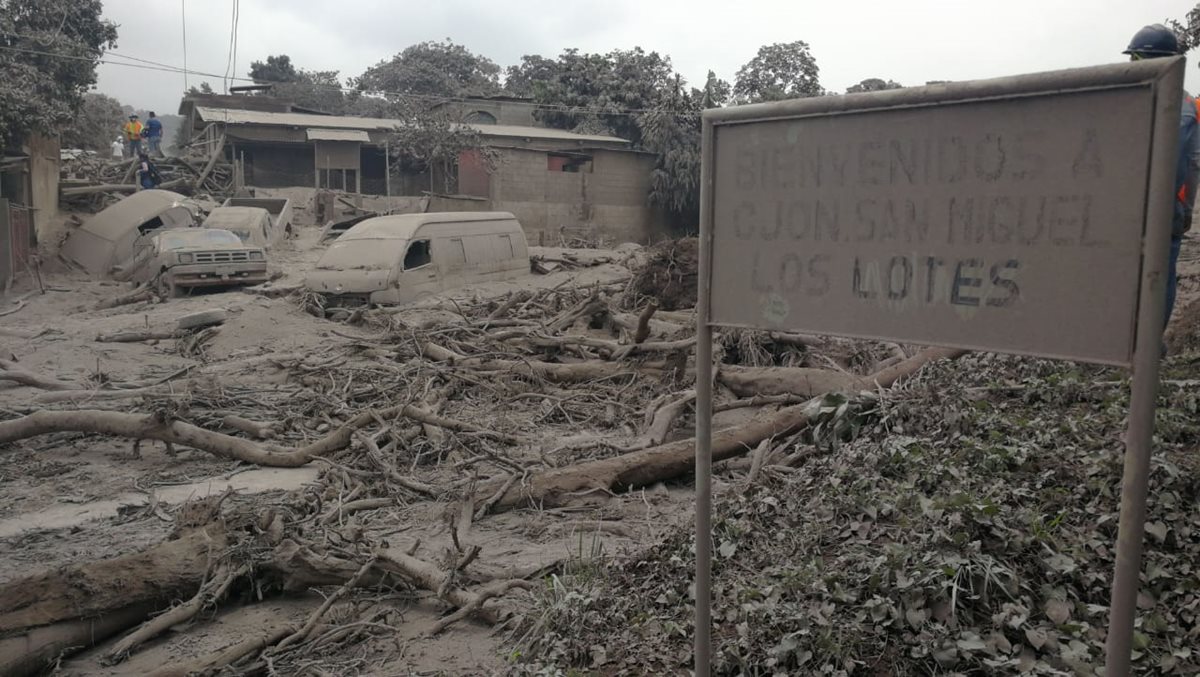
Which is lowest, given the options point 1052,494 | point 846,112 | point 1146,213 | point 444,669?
point 444,669

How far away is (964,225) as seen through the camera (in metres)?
2.29

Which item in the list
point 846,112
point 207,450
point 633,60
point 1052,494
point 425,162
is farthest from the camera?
point 633,60

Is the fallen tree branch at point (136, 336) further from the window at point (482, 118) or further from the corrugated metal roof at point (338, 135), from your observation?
the window at point (482, 118)

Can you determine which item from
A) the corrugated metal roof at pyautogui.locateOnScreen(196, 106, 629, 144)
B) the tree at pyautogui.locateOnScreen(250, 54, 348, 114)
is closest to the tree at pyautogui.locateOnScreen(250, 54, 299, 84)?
the tree at pyautogui.locateOnScreen(250, 54, 348, 114)

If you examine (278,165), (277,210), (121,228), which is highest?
(278,165)

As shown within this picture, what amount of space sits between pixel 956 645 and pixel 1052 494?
1.12 m

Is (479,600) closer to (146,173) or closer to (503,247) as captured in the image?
(503,247)

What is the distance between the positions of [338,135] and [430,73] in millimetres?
25188

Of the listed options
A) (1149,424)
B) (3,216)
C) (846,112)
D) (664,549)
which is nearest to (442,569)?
(664,549)

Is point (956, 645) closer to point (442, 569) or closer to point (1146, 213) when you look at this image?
point (1146, 213)

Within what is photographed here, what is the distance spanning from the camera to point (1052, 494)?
3.73 m

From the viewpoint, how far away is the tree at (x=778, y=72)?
3691 centimetres

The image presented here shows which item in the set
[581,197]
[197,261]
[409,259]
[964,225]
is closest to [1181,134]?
[964,225]

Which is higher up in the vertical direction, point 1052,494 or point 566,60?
point 566,60
